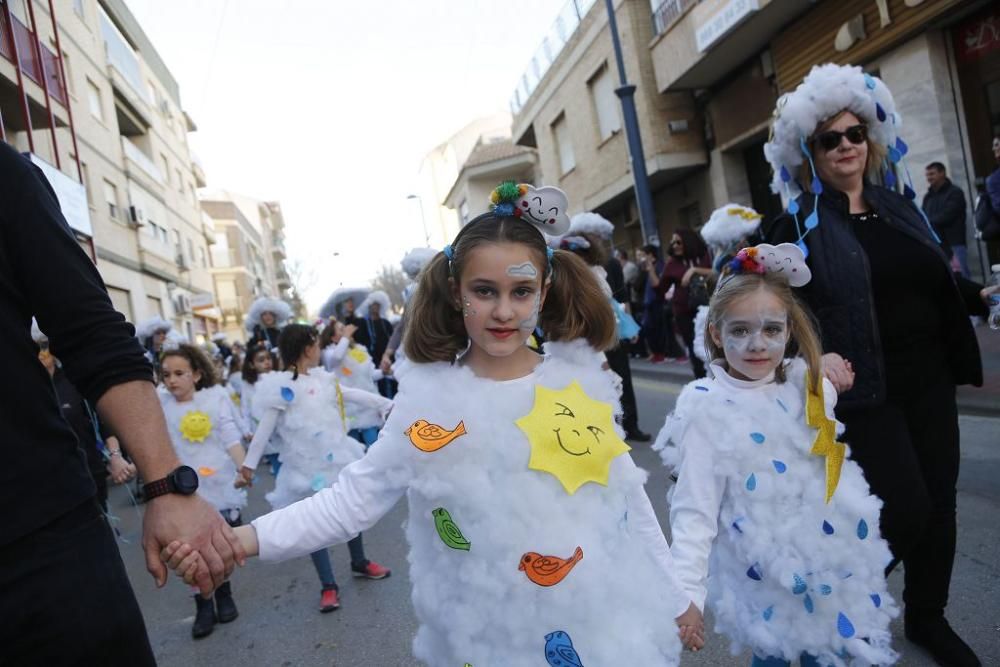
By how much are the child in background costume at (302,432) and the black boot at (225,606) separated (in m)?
0.54

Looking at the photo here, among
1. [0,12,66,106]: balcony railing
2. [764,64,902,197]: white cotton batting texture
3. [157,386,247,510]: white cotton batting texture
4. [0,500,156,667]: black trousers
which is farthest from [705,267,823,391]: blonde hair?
[0,12,66,106]: balcony railing

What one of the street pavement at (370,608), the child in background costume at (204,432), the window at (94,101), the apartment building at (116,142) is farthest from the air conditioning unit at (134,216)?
the child in background costume at (204,432)

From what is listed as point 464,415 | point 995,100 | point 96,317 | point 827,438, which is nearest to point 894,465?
point 827,438

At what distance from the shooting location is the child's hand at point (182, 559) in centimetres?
174

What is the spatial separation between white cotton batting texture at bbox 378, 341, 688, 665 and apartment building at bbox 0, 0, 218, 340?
461 inches

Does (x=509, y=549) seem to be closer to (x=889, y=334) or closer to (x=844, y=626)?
(x=844, y=626)

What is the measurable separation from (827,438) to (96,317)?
219 cm

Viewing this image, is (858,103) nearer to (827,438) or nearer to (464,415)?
(827,438)

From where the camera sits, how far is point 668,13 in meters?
15.1

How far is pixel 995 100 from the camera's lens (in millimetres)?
9789

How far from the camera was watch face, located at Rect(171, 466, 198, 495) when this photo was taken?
1.80m

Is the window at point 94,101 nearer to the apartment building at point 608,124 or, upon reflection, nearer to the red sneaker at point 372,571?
the apartment building at point 608,124

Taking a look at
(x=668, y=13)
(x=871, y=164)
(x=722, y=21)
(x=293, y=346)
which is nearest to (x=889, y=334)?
(x=871, y=164)

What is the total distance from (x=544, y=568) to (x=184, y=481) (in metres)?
0.92
